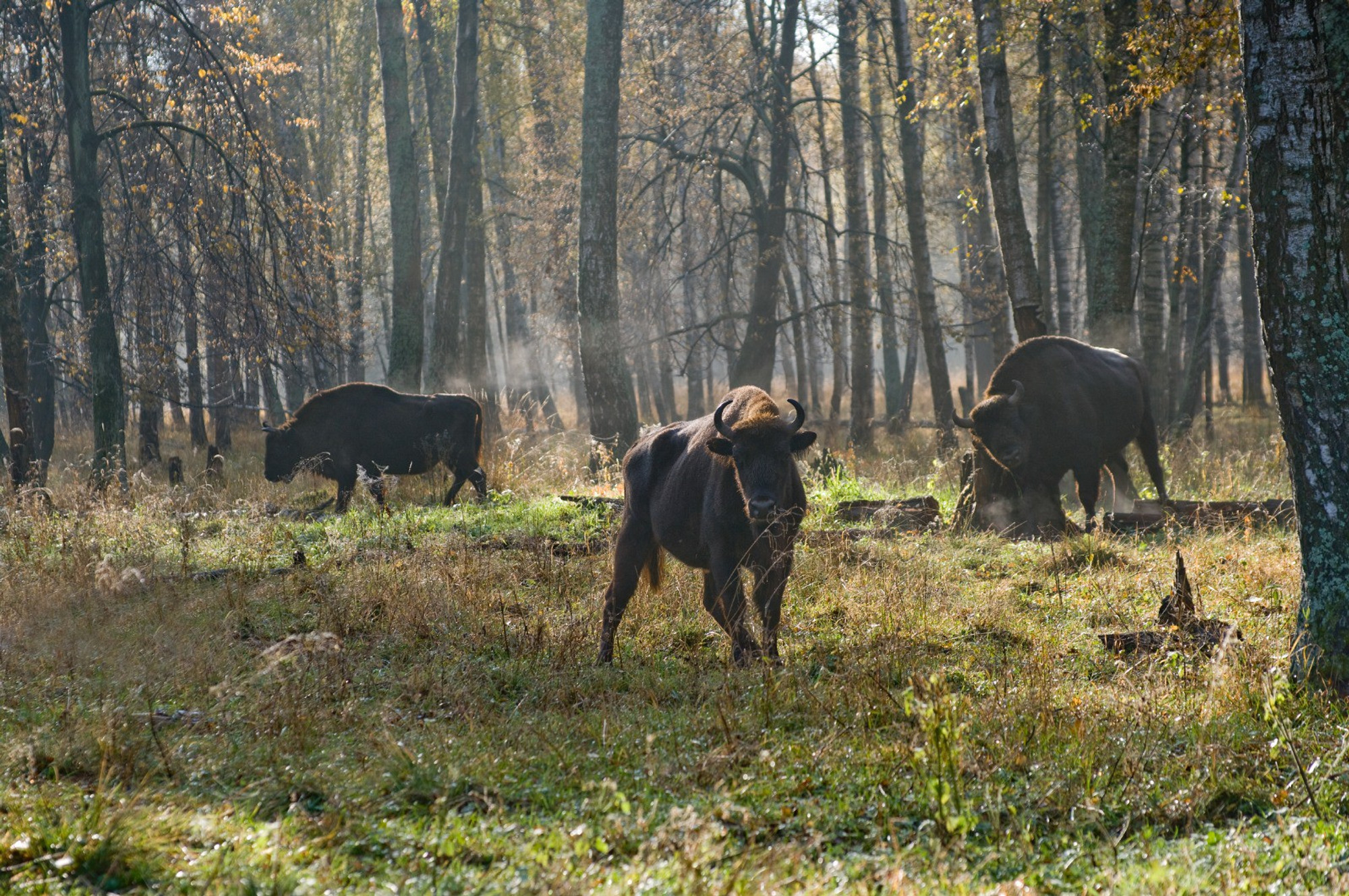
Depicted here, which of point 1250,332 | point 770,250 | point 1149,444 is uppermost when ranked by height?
point 770,250

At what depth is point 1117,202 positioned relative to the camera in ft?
41.8

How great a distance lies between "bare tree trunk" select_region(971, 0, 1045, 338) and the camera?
11836mm

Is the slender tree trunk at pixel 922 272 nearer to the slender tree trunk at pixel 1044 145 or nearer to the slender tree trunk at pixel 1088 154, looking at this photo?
the slender tree trunk at pixel 1044 145

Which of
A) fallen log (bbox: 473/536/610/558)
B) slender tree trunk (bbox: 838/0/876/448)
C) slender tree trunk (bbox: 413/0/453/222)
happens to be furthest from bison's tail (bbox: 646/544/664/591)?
slender tree trunk (bbox: 413/0/453/222)

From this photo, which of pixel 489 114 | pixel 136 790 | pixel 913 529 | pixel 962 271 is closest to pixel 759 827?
pixel 136 790

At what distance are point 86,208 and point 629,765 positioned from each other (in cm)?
1085

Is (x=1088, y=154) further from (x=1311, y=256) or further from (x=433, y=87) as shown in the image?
(x=1311, y=256)

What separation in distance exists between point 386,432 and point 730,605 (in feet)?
28.3

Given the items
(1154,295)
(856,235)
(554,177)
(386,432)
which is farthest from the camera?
(856,235)

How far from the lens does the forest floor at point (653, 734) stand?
3.40 m

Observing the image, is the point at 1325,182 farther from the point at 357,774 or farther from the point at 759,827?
the point at 357,774

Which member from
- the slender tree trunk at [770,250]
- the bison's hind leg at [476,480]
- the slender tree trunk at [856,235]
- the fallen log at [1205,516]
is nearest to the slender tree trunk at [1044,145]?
the slender tree trunk at [856,235]

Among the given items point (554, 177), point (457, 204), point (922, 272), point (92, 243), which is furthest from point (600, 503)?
point (457, 204)

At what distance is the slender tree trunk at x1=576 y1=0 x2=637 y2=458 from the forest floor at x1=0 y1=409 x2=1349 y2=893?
6.19 metres
